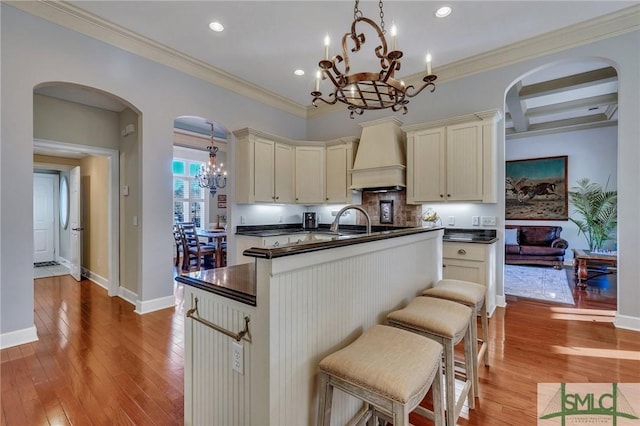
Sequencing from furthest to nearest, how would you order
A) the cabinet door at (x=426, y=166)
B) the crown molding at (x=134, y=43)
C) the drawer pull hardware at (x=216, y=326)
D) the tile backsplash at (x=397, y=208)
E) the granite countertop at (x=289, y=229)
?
the granite countertop at (x=289, y=229) → the tile backsplash at (x=397, y=208) → the cabinet door at (x=426, y=166) → the crown molding at (x=134, y=43) → the drawer pull hardware at (x=216, y=326)

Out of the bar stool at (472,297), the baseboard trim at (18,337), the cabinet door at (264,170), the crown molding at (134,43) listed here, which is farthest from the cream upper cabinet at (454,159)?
the baseboard trim at (18,337)

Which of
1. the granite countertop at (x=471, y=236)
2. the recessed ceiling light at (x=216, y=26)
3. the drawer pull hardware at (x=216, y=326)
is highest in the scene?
the recessed ceiling light at (x=216, y=26)

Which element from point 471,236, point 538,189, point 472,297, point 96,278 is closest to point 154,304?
point 96,278

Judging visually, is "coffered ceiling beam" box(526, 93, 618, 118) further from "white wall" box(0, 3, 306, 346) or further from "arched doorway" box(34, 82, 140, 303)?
"arched doorway" box(34, 82, 140, 303)

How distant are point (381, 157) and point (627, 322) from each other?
335 centimetres

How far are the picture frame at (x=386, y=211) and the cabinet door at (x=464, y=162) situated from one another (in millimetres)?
996

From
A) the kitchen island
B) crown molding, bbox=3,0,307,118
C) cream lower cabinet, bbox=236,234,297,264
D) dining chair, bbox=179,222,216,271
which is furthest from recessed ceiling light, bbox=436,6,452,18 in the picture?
dining chair, bbox=179,222,216,271

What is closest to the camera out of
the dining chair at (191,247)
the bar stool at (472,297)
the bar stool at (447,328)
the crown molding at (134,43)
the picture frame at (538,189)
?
the bar stool at (447,328)

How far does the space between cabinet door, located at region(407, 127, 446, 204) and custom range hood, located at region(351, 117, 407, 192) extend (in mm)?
173

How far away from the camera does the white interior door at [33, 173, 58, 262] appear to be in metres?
6.54

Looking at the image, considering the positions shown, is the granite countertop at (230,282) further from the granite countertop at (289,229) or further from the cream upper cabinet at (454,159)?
the cream upper cabinet at (454,159)

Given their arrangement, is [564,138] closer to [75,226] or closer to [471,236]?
[471,236]

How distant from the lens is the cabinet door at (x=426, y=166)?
392 cm

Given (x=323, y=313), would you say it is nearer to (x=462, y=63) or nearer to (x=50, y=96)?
A: (x=462, y=63)
